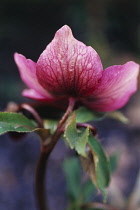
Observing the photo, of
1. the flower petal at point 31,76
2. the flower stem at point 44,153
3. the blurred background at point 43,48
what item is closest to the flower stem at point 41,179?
the flower stem at point 44,153

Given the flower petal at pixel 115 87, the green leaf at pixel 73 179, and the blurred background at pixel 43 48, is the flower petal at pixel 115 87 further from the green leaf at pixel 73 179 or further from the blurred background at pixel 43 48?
the blurred background at pixel 43 48

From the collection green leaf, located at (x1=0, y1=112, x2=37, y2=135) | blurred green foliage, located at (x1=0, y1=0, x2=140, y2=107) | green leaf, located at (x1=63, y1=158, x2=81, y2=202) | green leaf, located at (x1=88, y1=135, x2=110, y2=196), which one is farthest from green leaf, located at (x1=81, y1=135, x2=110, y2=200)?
blurred green foliage, located at (x1=0, y1=0, x2=140, y2=107)

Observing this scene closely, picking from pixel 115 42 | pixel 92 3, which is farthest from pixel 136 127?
pixel 92 3

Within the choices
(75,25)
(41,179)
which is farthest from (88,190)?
(75,25)

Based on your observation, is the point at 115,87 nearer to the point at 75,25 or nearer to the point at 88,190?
the point at 88,190

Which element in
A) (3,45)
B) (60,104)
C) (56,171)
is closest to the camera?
(60,104)

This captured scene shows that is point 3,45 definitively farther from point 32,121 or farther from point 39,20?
point 32,121

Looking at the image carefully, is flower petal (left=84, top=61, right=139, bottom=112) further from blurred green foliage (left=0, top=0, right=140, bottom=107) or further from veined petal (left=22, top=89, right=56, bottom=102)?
blurred green foliage (left=0, top=0, right=140, bottom=107)
